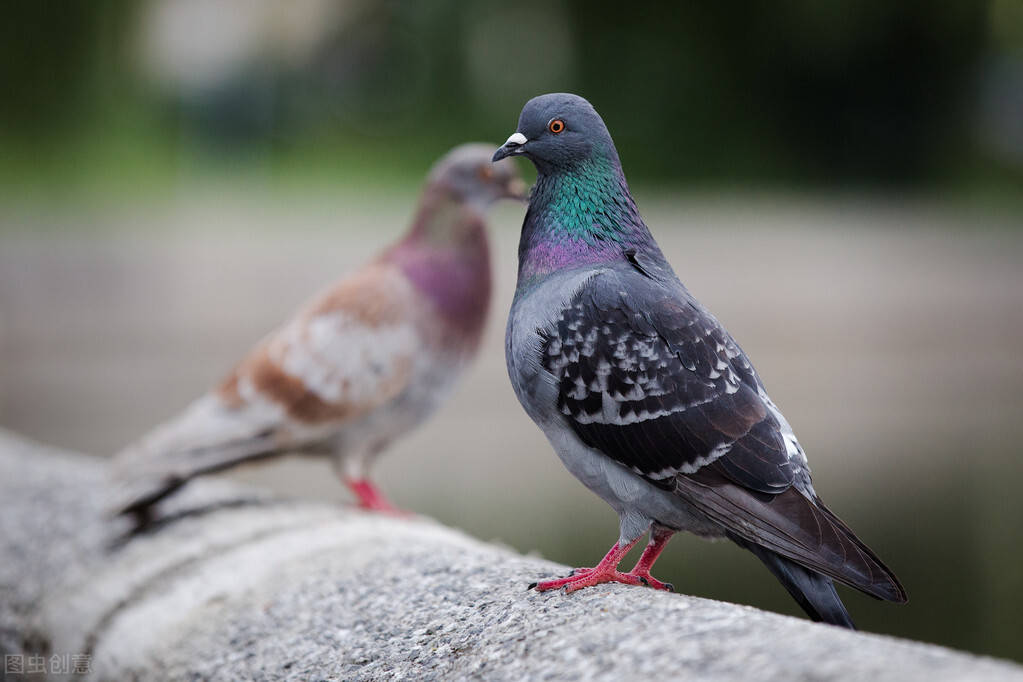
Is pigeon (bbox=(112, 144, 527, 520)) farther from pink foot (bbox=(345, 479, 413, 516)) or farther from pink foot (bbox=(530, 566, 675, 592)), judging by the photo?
pink foot (bbox=(530, 566, 675, 592))

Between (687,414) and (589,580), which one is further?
(589,580)

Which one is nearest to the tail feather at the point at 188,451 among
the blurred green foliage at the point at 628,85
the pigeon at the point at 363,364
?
the pigeon at the point at 363,364

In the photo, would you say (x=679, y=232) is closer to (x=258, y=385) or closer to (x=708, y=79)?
(x=708, y=79)

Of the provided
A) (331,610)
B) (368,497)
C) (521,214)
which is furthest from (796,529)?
(521,214)

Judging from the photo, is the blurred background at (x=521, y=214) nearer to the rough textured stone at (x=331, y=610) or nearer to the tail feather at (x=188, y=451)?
the tail feather at (x=188, y=451)

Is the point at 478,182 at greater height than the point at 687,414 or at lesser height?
greater

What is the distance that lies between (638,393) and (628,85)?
14.9m

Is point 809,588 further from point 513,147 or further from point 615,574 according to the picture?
point 513,147

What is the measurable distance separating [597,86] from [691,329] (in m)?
14.7

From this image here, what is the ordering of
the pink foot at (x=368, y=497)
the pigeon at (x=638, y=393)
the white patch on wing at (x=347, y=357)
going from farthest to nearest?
the pink foot at (x=368, y=497), the white patch on wing at (x=347, y=357), the pigeon at (x=638, y=393)

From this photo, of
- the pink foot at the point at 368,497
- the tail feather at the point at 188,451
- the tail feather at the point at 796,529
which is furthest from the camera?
the pink foot at the point at 368,497

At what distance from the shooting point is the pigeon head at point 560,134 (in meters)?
2.82

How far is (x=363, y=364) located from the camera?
4582 mm

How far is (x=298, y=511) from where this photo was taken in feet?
14.9
